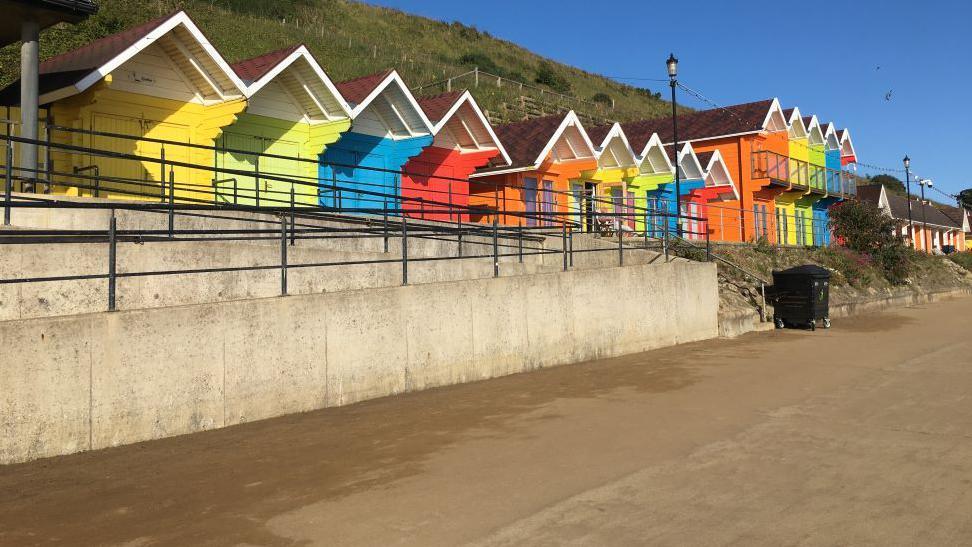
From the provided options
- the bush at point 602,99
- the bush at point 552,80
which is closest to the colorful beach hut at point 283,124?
the bush at point 552,80

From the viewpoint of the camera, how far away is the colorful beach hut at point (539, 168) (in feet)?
81.6

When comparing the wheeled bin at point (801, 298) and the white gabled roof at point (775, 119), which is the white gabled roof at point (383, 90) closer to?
the wheeled bin at point (801, 298)

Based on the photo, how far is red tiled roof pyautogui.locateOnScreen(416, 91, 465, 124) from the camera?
2208cm

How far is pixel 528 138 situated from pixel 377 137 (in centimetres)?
670

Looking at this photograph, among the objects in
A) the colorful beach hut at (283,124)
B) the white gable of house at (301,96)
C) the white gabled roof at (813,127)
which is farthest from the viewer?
the white gabled roof at (813,127)

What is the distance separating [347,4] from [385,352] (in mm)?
84115

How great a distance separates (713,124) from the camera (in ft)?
123

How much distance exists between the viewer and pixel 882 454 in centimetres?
658

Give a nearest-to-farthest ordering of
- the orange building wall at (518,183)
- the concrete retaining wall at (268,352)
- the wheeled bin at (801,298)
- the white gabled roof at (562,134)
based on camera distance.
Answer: the concrete retaining wall at (268,352), the wheeled bin at (801,298), the white gabled roof at (562,134), the orange building wall at (518,183)

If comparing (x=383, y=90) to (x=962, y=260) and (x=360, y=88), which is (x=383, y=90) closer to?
(x=360, y=88)

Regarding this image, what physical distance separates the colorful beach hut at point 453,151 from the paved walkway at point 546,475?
45.0 feet

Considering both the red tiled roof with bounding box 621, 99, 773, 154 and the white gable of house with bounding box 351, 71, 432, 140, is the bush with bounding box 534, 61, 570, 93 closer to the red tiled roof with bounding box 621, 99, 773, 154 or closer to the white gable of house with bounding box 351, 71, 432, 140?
the red tiled roof with bounding box 621, 99, 773, 154

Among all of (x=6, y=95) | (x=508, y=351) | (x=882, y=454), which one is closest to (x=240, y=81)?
(x=6, y=95)

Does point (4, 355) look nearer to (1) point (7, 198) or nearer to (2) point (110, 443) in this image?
(2) point (110, 443)
